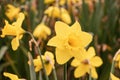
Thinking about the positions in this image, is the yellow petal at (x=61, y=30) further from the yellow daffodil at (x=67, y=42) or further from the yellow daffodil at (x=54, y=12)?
the yellow daffodil at (x=54, y=12)

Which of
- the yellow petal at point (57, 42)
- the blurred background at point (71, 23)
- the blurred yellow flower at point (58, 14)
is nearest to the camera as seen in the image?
the yellow petal at point (57, 42)

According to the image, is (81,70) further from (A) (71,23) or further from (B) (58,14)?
(A) (71,23)

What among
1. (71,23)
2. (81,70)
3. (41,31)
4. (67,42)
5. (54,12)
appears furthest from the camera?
(71,23)

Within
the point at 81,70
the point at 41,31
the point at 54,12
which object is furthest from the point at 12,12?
the point at 81,70

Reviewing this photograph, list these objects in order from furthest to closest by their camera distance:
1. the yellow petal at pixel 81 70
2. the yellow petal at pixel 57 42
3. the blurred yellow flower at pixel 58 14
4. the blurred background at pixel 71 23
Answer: the blurred yellow flower at pixel 58 14, the blurred background at pixel 71 23, the yellow petal at pixel 81 70, the yellow petal at pixel 57 42

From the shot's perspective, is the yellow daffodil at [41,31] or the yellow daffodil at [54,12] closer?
the yellow daffodil at [41,31]

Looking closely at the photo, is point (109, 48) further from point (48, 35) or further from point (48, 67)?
point (48, 67)

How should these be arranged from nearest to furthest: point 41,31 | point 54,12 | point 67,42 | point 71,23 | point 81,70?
point 67,42, point 81,70, point 41,31, point 54,12, point 71,23

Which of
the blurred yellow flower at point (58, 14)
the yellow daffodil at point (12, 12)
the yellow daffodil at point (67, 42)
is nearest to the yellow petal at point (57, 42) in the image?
the yellow daffodil at point (67, 42)
